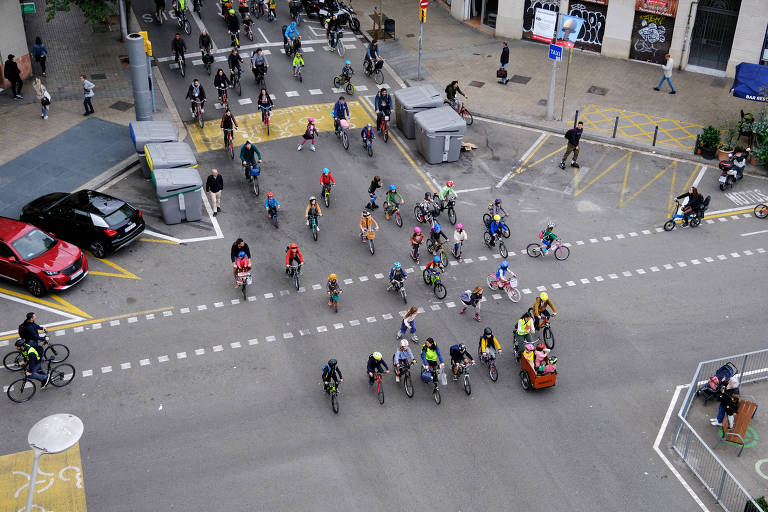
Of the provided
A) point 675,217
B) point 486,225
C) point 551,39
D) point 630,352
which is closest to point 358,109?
point 551,39

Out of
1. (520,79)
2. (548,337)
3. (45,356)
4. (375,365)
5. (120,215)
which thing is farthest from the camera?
(520,79)

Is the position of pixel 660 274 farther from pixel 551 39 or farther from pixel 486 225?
pixel 551 39

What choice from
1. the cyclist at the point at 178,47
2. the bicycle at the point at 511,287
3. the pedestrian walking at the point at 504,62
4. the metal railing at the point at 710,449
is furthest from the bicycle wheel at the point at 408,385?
the cyclist at the point at 178,47

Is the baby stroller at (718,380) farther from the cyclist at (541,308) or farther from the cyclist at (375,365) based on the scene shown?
the cyclist at (375,365)

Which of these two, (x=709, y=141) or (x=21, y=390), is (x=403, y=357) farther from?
(x=709, y=141)

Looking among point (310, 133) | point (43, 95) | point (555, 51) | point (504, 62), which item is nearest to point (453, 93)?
point (555, 51)

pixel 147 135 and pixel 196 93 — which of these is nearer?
pixel 147 135

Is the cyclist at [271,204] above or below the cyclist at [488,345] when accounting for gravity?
above
